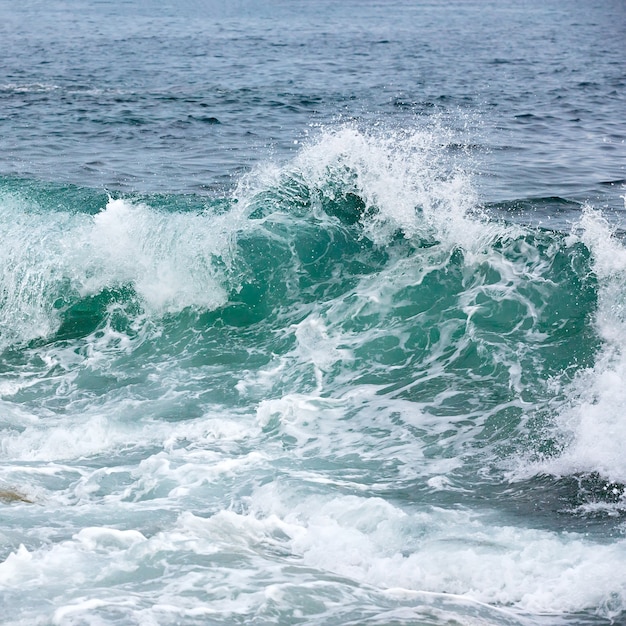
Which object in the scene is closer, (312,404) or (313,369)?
(312,404)

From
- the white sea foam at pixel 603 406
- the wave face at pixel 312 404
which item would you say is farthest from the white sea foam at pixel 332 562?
the white sea foam at pixel 603 406

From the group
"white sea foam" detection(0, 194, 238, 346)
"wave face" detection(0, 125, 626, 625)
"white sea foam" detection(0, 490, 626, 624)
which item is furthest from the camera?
"white sea foam" detection(0, 194, 238, 346)

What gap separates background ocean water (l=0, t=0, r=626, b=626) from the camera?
588 cm

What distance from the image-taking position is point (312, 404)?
30.0 feet

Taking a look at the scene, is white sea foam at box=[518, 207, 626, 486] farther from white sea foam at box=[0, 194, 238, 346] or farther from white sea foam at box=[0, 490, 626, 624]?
white sea foam at box=[0, 194, 238, 346]

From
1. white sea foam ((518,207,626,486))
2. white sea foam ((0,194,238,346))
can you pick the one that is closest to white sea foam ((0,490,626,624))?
white sea foam ((518,207,626,486))

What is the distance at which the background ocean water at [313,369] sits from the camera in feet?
19.3

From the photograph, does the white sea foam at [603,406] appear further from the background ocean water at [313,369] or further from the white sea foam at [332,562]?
the white sea foam at [332,562]

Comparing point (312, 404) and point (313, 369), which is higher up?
point (313, 369)

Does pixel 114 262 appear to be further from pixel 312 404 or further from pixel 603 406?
pixel 603 406

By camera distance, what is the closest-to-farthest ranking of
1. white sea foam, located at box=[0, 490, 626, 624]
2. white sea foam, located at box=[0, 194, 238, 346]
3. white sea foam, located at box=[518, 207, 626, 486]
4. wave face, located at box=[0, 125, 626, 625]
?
white sea foam, located at box=[0, 490, 626, 624] → wave face, located at box=[0, 125, 626, 625] → white sea foam, located at box=[518, 207, 626, 486] → white sea foam, located at box=[0, 194, 238, 346]

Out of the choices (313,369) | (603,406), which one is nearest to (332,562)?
(603,406)

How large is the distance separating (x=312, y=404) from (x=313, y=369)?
819 millimetres

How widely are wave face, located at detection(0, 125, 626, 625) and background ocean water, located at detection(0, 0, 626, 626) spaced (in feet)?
0.10
